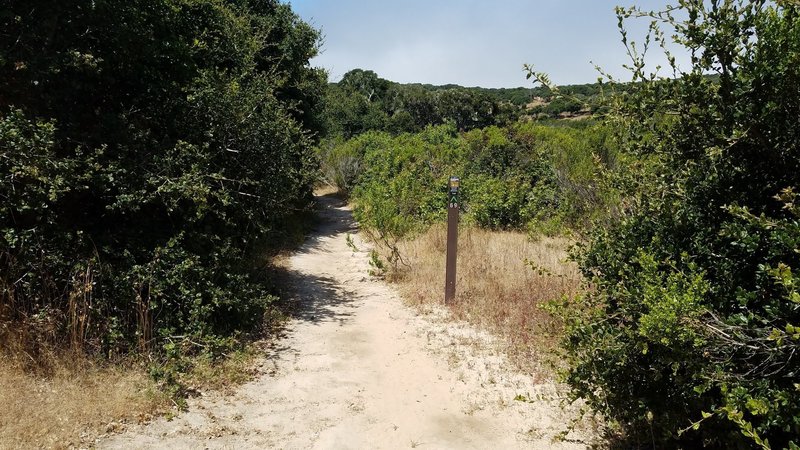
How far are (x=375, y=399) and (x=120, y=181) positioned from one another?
3.32 m

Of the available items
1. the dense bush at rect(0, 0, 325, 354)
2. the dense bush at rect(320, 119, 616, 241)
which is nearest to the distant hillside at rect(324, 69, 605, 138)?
the dense bush at rect(320, 119, 616, 241)

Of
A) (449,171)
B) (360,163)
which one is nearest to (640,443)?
(449,171)

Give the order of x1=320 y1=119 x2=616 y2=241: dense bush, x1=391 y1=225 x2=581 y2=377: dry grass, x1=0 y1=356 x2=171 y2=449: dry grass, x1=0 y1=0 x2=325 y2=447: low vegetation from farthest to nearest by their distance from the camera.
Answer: x1=320 y1=119 x2=616 y2=241: dense bush, x1=391 y1=225 x2=581 y2=377: dry grass, x1=0 y1=0 x2=325 y2=447: low vegetation, x1=0 y1=356 x2=171 y2=449: dry grass

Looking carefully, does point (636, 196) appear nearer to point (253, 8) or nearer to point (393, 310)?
point (393, 310)

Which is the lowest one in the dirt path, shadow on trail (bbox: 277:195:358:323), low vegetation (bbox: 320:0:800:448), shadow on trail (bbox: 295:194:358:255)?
the dirt path

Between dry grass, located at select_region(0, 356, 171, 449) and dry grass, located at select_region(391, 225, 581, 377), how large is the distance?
3428 mm

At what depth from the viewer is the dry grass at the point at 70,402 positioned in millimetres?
3725

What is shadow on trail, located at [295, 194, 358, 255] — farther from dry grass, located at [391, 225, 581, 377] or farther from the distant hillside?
the distant hillside

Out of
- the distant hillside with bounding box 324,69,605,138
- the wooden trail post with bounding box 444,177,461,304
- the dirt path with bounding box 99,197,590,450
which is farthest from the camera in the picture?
the distant hillside with bounding box 324,69,605,138

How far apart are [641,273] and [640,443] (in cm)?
163

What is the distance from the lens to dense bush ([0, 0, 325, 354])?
15.4 feet

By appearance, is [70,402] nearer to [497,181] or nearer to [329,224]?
[497,181]

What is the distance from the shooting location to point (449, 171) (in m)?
14.7

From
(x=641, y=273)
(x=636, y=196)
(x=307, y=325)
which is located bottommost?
(x=307, y=325)
